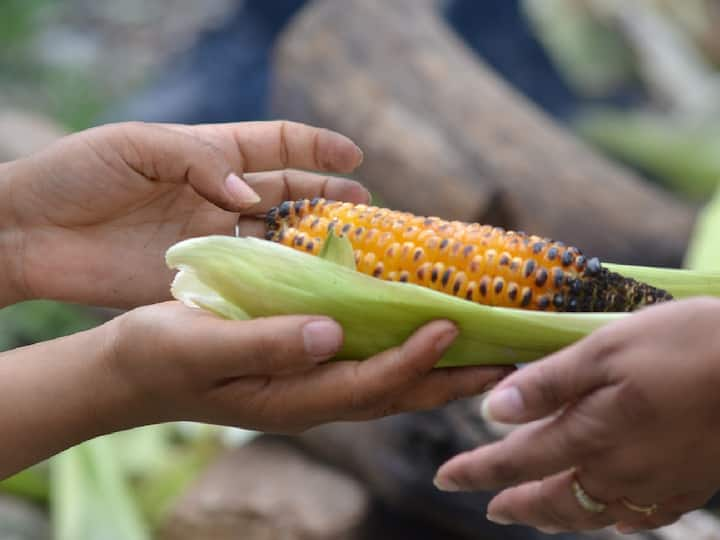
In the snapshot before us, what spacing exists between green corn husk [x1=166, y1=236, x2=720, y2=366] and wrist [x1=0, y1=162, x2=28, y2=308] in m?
0.35

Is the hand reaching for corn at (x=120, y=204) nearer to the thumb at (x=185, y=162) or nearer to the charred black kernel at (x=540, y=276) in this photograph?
the thumb at (x=185, y=162)

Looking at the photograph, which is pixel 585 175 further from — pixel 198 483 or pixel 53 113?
pixel 53 113

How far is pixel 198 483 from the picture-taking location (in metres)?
1.74

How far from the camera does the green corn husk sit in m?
0.79

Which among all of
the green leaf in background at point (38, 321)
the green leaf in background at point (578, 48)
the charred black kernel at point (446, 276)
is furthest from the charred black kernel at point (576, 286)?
the green leaf in background at point (578, 48)

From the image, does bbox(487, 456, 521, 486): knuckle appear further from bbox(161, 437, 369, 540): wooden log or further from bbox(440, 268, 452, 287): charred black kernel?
bbox(161, 437, 369, 540): wooden log

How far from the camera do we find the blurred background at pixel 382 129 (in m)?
1.66

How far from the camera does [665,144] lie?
265 cm

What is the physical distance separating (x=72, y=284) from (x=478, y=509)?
779mm

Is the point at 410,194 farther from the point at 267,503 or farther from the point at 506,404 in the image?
the point at 506,404

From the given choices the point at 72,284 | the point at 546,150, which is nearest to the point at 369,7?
the point at 546,150

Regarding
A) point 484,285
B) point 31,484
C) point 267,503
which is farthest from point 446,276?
point 31,484

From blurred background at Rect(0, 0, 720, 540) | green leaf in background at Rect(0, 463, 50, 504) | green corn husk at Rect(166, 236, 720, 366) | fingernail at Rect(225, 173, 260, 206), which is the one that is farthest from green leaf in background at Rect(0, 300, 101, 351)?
green corn husk at Rect(166, 236, 720, 366)

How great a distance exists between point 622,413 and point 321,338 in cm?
24
